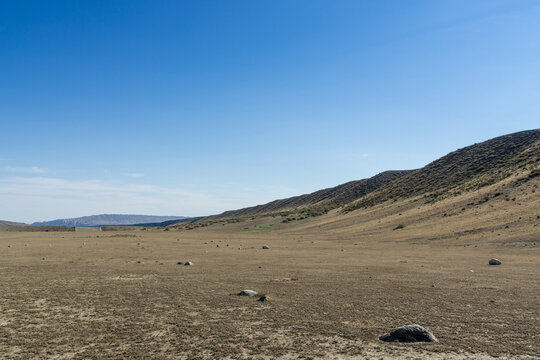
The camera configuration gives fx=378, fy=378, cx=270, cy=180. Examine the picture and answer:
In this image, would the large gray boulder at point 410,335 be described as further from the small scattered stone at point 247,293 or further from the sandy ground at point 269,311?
the small scattered stone at point 247,293

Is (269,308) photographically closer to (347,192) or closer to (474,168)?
(474,168)

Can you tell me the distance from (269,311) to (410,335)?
14.4 ft

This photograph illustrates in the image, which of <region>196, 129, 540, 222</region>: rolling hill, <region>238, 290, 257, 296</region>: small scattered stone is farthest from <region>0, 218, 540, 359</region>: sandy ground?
<region>196, 129, 540, 222</region>: rolling hill

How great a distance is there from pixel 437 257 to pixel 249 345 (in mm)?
20530

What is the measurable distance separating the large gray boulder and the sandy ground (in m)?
0.24

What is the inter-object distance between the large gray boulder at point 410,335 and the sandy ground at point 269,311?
243 millimetres

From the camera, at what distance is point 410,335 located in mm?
8883

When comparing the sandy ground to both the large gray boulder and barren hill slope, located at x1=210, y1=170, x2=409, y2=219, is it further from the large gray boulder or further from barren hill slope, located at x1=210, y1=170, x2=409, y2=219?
barren hill slope, located at x1=210, y1=170, x2=409, y2=219

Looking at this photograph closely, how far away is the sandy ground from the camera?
27.8 feet

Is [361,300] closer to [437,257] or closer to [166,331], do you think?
[166,331]

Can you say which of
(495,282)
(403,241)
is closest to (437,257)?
(495,282)

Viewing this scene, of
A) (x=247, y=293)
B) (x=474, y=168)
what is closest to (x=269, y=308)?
(x=247, y=293)

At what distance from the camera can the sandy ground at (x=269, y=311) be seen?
848 cm

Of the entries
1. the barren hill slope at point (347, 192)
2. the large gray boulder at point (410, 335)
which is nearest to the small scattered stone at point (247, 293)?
the large gray boulder at point (410, 335)
